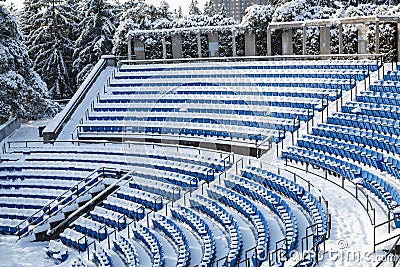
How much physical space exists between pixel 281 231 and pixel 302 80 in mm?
10822

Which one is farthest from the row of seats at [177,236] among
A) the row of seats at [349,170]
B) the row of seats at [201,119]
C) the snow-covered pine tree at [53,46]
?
the snow-covered pine tree at [53,46]

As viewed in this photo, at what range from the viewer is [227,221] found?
49.7ft

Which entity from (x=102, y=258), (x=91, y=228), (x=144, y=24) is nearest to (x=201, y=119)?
(x=91, y=228)

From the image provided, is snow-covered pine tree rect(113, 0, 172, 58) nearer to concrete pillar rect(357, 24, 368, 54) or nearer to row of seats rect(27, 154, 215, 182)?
row of seats rect(27, 154, 215, 182)

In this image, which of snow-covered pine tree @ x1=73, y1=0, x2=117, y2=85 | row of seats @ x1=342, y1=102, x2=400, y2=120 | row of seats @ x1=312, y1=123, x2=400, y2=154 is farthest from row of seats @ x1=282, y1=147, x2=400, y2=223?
snow-covered pine tree @ x1=73, y1=0, x2=117, y2=85

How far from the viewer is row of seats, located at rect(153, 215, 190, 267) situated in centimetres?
1382

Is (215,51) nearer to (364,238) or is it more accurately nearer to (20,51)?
(20,51)

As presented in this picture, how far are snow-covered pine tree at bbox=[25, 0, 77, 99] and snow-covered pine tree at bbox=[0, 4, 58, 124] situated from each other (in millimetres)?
11117

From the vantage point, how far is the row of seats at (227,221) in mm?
12816

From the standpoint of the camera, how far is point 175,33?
31.9m

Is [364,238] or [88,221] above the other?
[364,238]

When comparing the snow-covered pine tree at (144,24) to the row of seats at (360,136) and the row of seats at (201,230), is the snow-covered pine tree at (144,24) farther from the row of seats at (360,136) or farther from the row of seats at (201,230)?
the row of seats at (201,230)

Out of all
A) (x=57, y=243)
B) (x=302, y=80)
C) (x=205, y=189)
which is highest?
(x=302, y=80)

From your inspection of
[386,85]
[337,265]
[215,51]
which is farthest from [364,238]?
[215,51]
